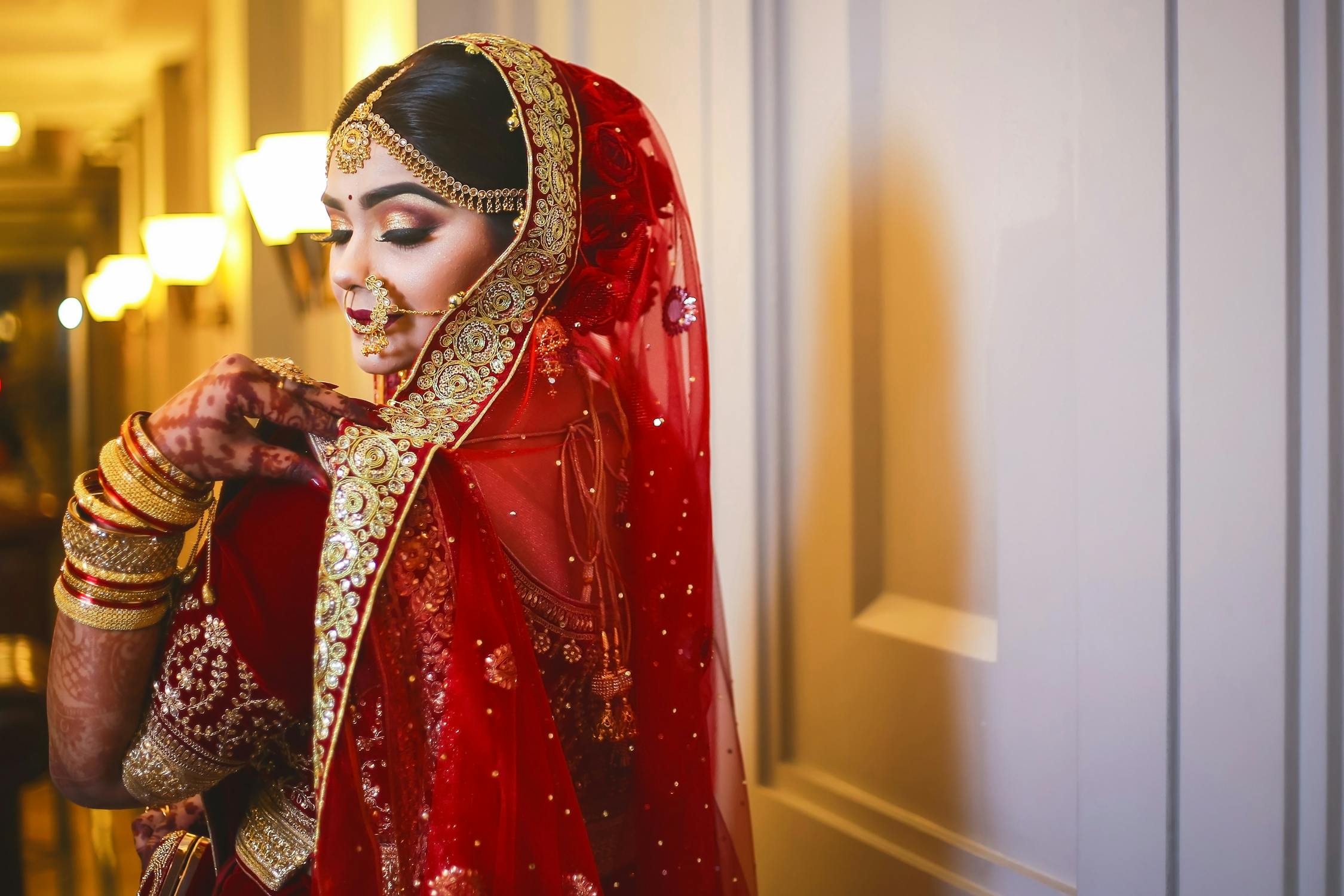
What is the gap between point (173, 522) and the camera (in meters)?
0.67

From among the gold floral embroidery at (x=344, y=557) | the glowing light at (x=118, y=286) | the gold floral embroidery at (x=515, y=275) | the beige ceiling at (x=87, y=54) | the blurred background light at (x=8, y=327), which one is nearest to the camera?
the gold floral embroidery at (x=344, y=557)

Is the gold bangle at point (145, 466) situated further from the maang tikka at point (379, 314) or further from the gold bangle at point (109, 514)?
the maang tikka at point (379, 314)

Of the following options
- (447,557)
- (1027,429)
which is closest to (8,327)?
(447,557)

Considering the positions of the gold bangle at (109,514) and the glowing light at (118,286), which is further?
the glowing light at (118,286)

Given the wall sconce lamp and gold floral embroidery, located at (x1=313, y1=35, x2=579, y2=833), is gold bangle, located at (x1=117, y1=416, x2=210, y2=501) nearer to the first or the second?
gold floral embroidery, located at (x1=313, y1=35, x2=579, y2=833)

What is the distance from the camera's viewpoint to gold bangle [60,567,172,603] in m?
0.67

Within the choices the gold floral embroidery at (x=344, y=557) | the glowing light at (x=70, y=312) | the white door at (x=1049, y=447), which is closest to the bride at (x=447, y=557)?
the gold floral embroidery at (x=344, y=557)

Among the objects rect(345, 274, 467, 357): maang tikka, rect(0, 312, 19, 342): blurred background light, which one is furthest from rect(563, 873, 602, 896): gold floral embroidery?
rect(0, 312, 19, 342): blurred background light

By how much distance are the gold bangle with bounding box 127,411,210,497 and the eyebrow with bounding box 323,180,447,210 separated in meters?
0.24

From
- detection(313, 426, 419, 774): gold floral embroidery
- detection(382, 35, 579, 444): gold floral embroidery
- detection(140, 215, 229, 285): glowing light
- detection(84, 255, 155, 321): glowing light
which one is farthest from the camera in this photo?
detection(84, 255, 155, 321): glowing light

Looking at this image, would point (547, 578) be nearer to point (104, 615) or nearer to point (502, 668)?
point (502, 668)

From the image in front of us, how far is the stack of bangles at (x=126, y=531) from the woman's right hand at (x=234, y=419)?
0.01m

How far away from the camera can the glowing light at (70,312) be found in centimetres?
370

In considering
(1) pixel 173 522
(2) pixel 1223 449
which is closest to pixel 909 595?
(2) pixel 1223 449
